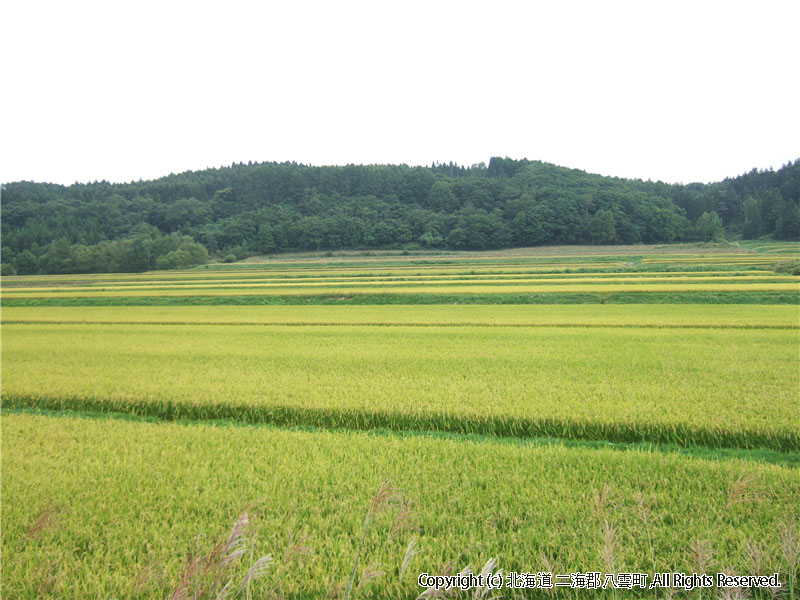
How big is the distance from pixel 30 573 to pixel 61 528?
0.71 m

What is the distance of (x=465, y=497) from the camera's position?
5.08 metres

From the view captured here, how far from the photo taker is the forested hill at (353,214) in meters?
85.4

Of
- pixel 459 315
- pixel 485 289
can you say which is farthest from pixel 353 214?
pixel 459 315

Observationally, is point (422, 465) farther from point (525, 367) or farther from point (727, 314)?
point (727, 314)

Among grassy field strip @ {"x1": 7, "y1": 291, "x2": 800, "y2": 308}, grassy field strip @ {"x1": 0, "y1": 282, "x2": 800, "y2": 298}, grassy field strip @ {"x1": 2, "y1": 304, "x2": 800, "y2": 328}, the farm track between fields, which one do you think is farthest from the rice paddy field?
grassy field strip @ {"x1": 0, "y1": 282, "x2": 800, "y2": 298}

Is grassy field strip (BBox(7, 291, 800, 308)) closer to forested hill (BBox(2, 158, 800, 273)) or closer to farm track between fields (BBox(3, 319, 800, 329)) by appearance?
farm track between fields (BBox(3, 319, 800, 329))

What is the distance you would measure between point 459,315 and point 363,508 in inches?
683

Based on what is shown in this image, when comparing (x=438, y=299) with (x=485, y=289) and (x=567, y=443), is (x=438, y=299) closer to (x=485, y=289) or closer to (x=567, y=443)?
(x=485, y=289)

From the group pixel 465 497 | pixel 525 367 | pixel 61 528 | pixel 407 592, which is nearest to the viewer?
pixel 407 592

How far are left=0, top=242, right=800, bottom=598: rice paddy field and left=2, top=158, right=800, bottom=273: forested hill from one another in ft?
257

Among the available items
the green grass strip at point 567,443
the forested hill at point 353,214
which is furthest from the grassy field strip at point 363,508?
the forested hill at point 353,214

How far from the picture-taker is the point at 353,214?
11044cm

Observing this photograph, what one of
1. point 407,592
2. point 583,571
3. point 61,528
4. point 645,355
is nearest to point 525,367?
point 645,355

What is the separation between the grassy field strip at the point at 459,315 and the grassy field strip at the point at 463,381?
2.31 meters
